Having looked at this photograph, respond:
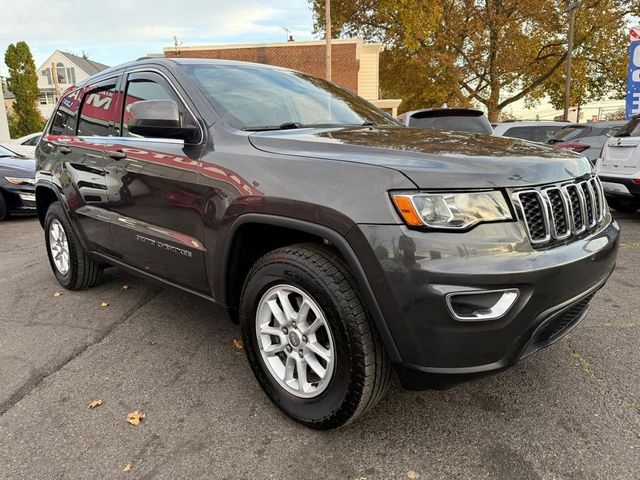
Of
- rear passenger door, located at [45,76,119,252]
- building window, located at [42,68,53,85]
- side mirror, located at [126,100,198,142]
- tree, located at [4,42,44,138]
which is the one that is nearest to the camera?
side mirror, located at [126,100,198,142]

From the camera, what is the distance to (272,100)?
2.96 m

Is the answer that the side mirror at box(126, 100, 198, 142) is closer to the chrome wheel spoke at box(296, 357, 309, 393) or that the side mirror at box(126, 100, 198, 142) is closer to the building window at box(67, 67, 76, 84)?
the chrome wheel spoke at box(296, 357, 309, 393)

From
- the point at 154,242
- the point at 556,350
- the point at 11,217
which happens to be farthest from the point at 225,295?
the point at 11,217

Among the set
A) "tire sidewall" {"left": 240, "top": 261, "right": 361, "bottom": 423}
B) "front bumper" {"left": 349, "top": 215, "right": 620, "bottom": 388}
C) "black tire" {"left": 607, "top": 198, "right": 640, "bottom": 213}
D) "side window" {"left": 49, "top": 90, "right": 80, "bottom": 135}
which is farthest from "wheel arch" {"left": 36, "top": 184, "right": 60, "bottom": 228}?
"black tire" {"left": 607, "top": 198, "right": 640, "bottom": 213}

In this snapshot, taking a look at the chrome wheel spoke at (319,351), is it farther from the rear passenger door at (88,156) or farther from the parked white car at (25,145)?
the parked white car at (25,145)

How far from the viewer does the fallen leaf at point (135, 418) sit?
238cm

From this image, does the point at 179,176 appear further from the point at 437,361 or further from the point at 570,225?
the point at 570,225

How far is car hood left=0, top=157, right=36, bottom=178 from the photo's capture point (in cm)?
834

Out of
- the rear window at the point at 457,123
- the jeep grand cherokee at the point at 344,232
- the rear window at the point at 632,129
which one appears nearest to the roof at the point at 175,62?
the jeep grand cherokee at the point at 344,232

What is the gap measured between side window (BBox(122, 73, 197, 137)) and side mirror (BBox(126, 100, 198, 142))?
4.5 inches

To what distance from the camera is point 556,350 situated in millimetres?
2979

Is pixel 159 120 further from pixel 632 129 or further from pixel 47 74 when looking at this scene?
pixel 47 74

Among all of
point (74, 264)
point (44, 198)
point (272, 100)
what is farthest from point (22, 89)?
point (272, 100)

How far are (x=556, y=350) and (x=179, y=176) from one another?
8.05ft
